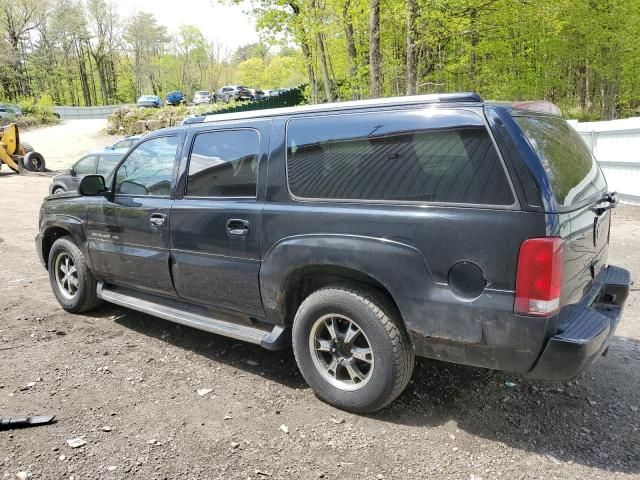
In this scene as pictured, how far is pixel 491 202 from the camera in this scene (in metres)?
2.57

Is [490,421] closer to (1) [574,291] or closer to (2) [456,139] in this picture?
(1) [574,291]

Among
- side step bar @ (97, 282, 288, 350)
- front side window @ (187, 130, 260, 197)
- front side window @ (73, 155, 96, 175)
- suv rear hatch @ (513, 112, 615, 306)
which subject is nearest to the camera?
suv rear hatch @ (513, 112, 615, 306)

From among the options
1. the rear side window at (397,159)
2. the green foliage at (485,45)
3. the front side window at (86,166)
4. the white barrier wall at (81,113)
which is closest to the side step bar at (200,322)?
the rear side window at (397,159)

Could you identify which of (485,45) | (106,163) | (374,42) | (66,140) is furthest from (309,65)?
(66,140)

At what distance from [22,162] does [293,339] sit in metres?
20.8

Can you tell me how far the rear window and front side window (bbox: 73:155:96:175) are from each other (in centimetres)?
1155

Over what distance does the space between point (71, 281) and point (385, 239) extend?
3.63 metres

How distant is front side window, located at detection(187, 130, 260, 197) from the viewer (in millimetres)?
3568

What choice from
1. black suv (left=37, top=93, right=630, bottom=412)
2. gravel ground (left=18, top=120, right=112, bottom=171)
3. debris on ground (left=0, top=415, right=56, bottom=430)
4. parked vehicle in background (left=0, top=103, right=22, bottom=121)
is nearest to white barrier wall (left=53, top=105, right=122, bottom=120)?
gravel ground (left=18, top=120, right=112, bottom=171)

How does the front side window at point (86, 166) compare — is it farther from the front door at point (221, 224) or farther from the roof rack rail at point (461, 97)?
the roof rack rail at point (461, 97)

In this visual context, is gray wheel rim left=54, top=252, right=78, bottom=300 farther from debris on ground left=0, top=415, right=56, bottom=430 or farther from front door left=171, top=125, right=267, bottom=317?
debris on ground left=0, top=415, right=56, bottom=430

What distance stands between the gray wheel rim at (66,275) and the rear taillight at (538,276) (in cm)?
416

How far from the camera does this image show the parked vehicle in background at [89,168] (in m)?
12.0

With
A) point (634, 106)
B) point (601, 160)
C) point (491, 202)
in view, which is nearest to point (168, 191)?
point (491, 202)
